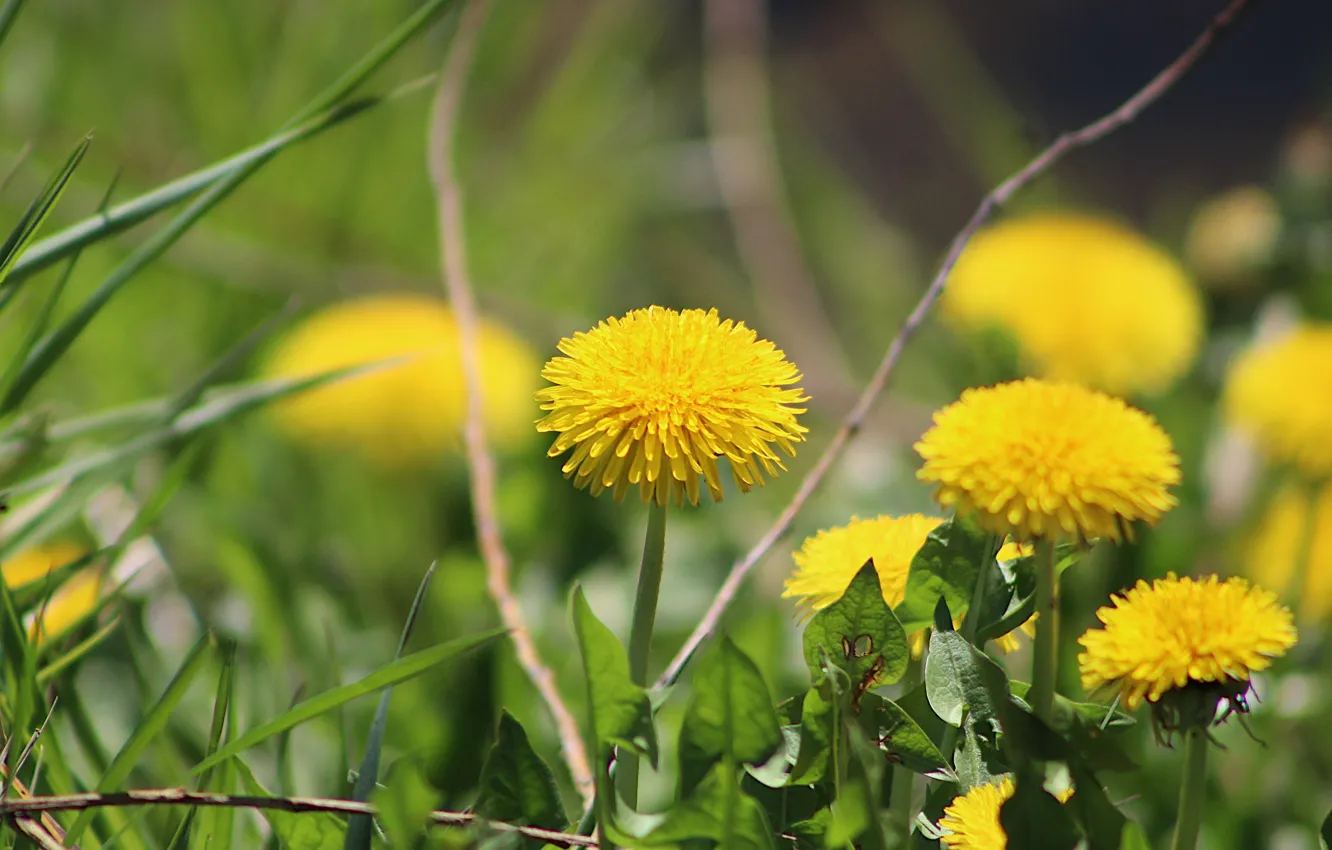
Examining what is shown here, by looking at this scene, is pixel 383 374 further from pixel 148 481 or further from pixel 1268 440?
pixel 1268 440

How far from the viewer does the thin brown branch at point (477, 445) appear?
387 millimetres

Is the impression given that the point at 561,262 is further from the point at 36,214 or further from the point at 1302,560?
the point at 36,214

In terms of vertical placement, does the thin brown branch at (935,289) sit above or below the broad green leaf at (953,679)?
above

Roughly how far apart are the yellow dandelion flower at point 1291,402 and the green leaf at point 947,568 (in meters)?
0.47

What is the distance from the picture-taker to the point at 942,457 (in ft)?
1.02

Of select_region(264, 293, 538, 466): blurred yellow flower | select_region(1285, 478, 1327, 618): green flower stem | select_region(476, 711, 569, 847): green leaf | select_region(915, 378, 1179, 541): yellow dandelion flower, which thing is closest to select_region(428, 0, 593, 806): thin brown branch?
select_region(476, 711, 569, 847): green leaf

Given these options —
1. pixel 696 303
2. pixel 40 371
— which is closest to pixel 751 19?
pixel 696 303

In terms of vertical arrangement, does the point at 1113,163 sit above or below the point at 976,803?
above

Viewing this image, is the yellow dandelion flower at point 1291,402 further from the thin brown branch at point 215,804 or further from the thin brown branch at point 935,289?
the thin brown branch at point 215,804

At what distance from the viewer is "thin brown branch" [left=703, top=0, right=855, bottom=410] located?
4.73 ft

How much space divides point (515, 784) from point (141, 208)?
9.5 inches

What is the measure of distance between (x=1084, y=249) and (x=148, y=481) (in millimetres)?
777

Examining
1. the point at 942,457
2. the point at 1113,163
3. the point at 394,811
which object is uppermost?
the point at 1113,163

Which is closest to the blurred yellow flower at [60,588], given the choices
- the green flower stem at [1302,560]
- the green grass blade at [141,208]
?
the green grass blade at [141,208]
